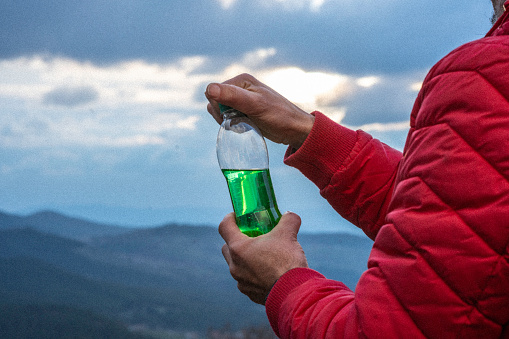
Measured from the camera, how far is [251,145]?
6.10ft

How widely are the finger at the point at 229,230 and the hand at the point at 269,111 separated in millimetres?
391

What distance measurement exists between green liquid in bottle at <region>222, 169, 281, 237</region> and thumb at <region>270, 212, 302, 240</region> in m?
0.21

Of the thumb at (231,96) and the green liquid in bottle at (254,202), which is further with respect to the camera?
the green liquid in bottle at (254,202)

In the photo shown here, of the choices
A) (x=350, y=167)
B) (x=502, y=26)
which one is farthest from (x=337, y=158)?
(x=502, y=26)

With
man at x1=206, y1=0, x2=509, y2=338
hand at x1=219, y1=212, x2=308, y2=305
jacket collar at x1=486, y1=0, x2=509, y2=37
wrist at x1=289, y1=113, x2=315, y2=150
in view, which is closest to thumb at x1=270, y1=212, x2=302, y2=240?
hand at x1=219, y1=212, x2=308, y2=305

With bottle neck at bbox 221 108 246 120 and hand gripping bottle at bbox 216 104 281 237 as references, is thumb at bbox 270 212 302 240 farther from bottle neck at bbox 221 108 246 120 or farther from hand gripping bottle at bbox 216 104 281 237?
bottle neck at bbox 221 108 246 120

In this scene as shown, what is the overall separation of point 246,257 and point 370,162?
0.71 meters

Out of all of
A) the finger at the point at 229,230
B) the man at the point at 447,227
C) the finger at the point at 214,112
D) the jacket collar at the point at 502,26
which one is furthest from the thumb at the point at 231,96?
the jacket collar at the point at 502,26

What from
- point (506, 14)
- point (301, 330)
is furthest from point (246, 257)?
point (506, 14)

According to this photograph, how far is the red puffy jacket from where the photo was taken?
894 millimetres

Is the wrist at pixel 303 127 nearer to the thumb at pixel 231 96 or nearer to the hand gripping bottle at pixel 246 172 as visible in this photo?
the hand gripping bottle at pixel 246 172

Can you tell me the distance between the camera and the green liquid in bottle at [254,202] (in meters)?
1.66

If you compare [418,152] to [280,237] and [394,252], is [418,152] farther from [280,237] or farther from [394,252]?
[280,237]

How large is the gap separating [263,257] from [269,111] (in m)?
0.67
